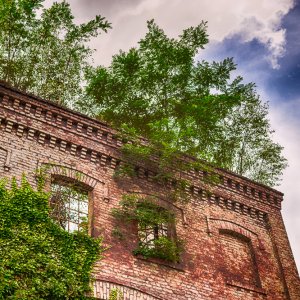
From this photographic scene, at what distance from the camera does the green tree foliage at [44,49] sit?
1548cm

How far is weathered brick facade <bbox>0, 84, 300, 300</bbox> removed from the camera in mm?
10477

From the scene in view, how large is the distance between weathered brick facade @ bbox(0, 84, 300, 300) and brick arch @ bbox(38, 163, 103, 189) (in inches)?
1.0

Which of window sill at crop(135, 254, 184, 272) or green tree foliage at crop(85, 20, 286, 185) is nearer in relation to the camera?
window sill at crop(135, 254, 184, 272)

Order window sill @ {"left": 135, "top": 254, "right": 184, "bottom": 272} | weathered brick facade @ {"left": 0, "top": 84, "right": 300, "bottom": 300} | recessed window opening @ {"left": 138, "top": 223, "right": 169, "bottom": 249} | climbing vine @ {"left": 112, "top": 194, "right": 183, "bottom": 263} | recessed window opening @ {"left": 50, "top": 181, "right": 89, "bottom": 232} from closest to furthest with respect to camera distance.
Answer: recessed window opening @ {"left": 50, "top": 181, "right": 89, "bottom": 232} → weathered brick facade @ {"left": 0, "top": 84, "right": 300, "bottom": 300} → window sill @ {"left": 135, "top": 254, "right": 184, "bottom": 272} → climbing vine @ {"left": 112, "top": 194, "right": 183, "bottom": 263} → recessed window opening @ {"left": 138, "top": 223, "right": 169, "bottom": 249}

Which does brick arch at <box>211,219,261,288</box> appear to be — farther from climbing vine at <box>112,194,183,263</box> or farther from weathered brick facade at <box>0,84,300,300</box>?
climbing vine at <box>112,194,183,263</box>

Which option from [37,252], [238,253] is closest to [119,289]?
[37,252]

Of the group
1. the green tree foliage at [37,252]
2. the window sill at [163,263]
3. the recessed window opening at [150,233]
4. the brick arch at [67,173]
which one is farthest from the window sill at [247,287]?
the brick arch at [67,173]

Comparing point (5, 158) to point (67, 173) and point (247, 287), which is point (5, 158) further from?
point (247, 287)

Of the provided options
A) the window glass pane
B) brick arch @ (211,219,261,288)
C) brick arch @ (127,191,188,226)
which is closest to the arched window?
brick arch @ (211,219,261,288)

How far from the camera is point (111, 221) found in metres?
11.0

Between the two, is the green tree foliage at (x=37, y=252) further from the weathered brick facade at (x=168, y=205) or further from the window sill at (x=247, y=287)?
the window sill at (x=247, y=287)

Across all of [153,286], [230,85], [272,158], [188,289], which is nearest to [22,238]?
[153,286]

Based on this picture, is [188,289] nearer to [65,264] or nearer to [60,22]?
[65,264]

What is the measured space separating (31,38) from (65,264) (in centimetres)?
953
